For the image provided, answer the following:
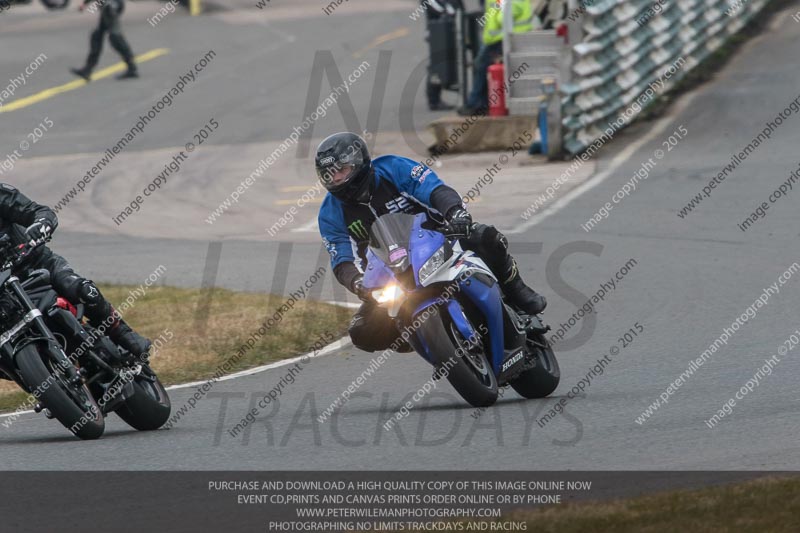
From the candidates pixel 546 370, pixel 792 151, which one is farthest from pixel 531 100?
pixel 546 370

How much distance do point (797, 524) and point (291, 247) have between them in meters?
10.3

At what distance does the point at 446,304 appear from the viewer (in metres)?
8.38

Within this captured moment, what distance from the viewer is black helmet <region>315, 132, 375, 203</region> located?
28.0 feet

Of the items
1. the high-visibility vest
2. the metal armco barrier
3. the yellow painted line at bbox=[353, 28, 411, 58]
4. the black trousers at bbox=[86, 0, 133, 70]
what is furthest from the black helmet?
the yellow painted line at bbox=[353, 28, 411, 58]

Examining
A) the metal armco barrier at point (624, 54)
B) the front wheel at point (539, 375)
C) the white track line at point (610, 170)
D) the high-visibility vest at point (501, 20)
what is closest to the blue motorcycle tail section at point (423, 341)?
the front wheel at point (539, 375)

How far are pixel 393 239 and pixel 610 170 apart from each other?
1018 centimetres

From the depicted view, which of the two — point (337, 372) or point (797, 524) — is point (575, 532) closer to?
point (797, 524)

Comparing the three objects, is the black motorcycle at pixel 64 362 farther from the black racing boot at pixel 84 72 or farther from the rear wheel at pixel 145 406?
the black racing boot at pixel 84 72

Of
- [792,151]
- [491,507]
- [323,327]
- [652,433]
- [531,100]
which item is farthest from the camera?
[531,100]

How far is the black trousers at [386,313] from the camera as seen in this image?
28.6ft

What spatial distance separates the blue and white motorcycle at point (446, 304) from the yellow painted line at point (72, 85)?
61.5 feet

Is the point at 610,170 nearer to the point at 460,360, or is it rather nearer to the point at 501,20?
the point at 501,20

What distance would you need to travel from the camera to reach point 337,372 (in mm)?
10531

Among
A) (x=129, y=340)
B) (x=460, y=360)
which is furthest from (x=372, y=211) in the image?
(x=129, y=340)
